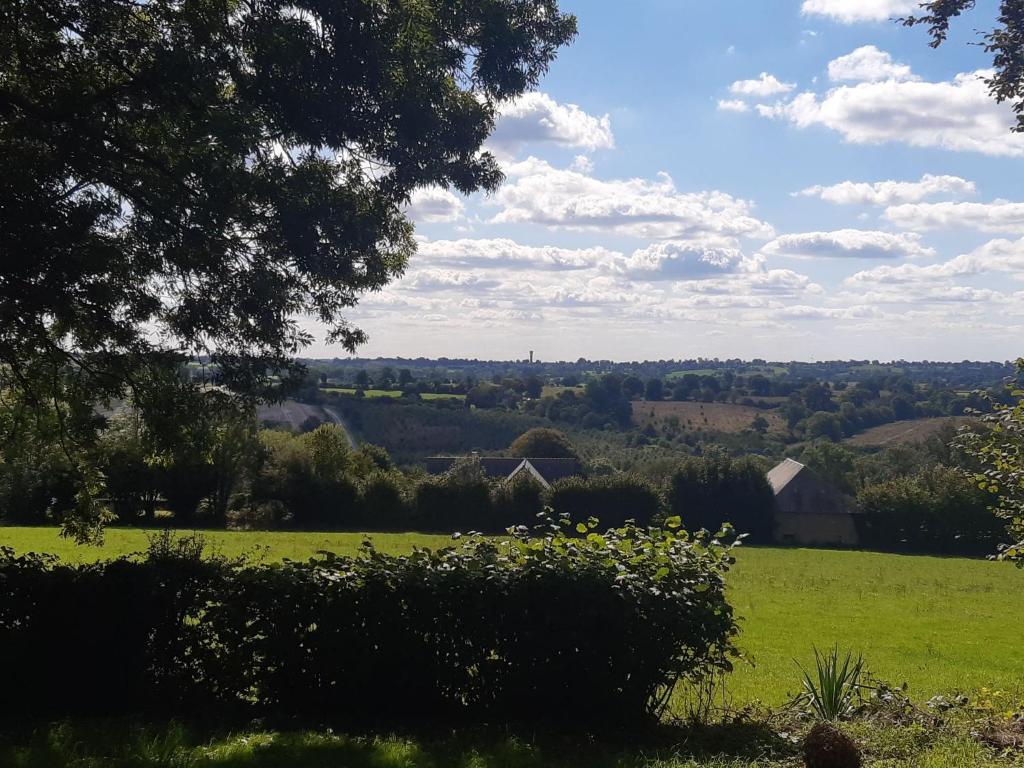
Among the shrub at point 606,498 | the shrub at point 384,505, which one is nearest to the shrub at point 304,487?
the shrub at point 384,505

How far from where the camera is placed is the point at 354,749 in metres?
7.16

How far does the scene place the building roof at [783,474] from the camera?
5836 centimetres

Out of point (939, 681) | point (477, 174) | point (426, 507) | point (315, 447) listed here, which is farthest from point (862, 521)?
point (477, 174)

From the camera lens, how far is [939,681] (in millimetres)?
14430

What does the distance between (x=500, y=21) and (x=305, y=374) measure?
501cm

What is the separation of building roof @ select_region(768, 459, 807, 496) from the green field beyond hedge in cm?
1303

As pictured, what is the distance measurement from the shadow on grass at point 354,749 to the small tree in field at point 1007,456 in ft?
11.3

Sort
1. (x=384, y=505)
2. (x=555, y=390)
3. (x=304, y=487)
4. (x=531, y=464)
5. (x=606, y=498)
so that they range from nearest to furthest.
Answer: (x=304, y=487), (x=384, y=505), (x=606, y=498), (x=531, y=464), (x=555, y=390)

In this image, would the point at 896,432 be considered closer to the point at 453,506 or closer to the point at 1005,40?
the point at 453,506

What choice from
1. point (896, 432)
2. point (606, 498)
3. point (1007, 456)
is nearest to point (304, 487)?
point (606, 498)

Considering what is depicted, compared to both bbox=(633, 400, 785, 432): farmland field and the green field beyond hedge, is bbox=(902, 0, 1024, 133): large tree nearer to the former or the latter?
the green field beyond hedge

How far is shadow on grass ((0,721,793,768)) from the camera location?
671 centimetres

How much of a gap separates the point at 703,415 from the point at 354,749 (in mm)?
145679

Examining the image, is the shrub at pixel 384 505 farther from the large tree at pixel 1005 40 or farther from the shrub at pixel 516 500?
the large tree at pixel 1005 40
